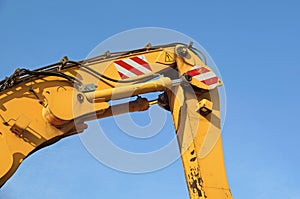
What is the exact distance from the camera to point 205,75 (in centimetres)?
635

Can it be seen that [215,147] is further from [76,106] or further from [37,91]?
[37,91]

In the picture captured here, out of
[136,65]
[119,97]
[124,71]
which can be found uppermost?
[136,65]

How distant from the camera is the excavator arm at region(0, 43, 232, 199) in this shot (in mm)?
5770

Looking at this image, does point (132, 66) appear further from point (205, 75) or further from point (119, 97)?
point (205, 75)

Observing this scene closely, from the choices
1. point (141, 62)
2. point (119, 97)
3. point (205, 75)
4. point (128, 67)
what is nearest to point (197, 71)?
point (205, 75)

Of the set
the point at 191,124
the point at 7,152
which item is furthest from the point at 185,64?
the point at 7,152

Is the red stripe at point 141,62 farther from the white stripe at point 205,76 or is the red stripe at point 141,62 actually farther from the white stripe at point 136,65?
the white stripe at point 205,76

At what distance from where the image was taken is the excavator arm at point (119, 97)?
5.77 meters

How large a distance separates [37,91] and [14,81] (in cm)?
28

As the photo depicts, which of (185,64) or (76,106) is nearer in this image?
(76,106)

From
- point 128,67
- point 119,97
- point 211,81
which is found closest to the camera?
point 119,97

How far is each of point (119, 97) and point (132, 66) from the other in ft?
1.71

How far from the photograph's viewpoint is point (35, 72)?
20.2 ft

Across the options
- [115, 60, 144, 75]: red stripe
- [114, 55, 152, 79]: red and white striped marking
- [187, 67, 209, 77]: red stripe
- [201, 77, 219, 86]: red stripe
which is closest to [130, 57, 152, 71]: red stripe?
[114, 55, 152, 79]: red and white striped marking
